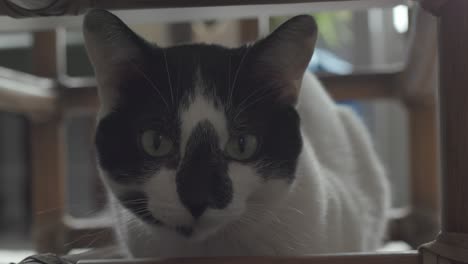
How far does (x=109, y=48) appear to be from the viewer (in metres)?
0.76

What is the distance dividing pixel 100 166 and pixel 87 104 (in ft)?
2.94

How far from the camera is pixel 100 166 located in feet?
2.76

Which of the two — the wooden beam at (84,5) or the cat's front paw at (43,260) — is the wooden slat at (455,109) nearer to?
the wooden beam at (84,5)

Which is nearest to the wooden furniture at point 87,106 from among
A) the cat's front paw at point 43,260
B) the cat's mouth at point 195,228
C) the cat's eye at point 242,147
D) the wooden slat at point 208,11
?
the wooden slat at point 208,11

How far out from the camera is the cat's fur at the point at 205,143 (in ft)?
2.26

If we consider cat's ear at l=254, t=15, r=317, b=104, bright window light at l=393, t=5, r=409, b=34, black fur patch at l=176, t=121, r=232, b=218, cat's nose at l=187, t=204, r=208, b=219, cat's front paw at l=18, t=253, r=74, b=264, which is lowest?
cat's front paw at l=18, t=253, r=74, b=264

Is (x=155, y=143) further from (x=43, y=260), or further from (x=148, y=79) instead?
(x=43, y=260)

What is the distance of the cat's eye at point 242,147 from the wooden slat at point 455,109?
0.25 metres

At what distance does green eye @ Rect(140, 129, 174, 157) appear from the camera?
715mm

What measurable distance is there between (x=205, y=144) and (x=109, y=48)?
205mm

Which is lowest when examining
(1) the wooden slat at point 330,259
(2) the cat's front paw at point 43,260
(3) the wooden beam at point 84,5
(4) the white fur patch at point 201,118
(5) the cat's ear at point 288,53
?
(2) the cat's front paw at point 43,260

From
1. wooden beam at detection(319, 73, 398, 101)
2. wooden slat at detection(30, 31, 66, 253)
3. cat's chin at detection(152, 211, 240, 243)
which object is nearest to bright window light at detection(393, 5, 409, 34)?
wooden beam at detection(319, 73, 398, 101)

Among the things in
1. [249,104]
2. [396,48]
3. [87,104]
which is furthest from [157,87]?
[396,48]

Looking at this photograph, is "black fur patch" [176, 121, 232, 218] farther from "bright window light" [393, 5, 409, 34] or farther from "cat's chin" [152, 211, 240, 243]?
"bright window light" [393, 5, 409, 34]
